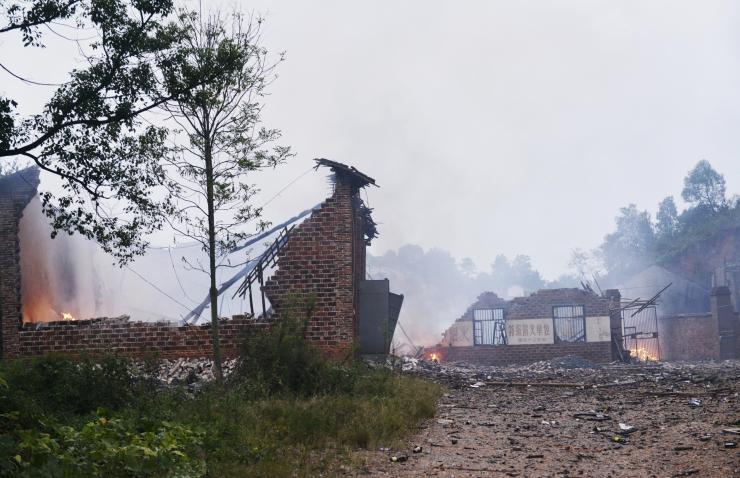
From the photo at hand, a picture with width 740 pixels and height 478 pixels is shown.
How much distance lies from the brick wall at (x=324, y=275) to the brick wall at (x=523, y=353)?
15.7m

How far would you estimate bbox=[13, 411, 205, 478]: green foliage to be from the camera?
4746mm

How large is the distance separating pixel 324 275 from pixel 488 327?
17.8 m

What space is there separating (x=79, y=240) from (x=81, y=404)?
13009 millimetres

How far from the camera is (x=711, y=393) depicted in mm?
11461

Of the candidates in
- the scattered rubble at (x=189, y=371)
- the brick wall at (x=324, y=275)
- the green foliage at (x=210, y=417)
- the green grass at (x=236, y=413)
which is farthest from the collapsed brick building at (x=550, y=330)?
the green grass at (x=236, y=413)

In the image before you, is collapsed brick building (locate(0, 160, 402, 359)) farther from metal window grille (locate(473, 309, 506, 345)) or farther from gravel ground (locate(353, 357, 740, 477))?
metal window grille (locate(473, 309, 506, 345))

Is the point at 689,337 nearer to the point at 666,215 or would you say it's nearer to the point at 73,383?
the point at 73,383

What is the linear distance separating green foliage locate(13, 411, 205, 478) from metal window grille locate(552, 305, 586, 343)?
2313cm

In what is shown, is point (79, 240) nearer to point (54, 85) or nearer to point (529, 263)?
point (54, 85)

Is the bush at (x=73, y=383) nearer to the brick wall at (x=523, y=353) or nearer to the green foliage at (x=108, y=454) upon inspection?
the green foliage at (x=108, y=454)


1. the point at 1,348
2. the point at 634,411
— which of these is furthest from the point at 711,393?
the point at 1,348

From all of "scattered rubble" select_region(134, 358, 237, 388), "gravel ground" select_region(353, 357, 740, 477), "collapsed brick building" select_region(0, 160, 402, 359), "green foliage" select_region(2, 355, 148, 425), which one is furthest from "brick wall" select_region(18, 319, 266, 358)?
"gravel ground" select_region(353, 357, 740, 477)

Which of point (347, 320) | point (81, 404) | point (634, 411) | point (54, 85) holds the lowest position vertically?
point (634, 411)

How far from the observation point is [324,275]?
13086 millimetres
